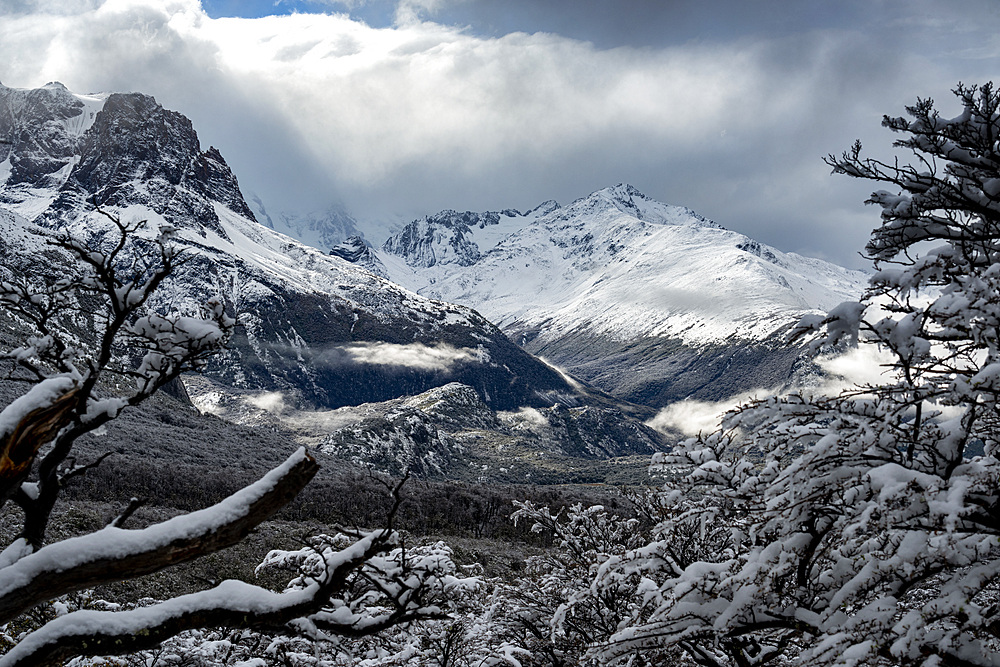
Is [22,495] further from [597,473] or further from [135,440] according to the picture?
[597,473]

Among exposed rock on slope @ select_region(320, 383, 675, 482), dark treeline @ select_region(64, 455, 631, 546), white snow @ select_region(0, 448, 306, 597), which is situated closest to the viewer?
white snow @ select_region(0, 448, 306, 597)

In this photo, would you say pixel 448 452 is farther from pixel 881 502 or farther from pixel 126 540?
pixel 881 502

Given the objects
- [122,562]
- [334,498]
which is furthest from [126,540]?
[334,498]

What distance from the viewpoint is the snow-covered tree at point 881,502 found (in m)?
4.03

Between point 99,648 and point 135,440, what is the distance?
88583 millimetres

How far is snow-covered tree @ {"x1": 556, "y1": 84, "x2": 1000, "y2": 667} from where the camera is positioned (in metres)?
4.03

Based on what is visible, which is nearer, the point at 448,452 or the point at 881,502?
the point at 881,502

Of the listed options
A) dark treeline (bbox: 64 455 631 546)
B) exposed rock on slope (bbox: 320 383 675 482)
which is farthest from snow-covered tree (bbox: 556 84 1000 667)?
exposed rock on slope (bbox: 320 383 675 482)

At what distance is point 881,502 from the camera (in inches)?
161

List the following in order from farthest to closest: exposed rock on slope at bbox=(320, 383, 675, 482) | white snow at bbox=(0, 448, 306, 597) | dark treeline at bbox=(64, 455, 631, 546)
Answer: exposed rock on slope at bbox=(320, 383, 675, 482), dark treeline at bbox=(64, 455, 631, 546), white snow at bbox=(0, 448, 306, 597)

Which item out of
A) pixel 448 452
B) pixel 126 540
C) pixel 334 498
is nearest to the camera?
pixel 126 540

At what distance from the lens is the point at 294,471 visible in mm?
4227

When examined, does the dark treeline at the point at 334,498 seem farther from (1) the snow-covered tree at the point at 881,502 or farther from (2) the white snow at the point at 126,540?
(2) the white snow at the point at 126,540

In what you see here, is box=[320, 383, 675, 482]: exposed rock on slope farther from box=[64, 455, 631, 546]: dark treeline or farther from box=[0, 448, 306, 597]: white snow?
box=[0, 448, 306, 597]: white snow
